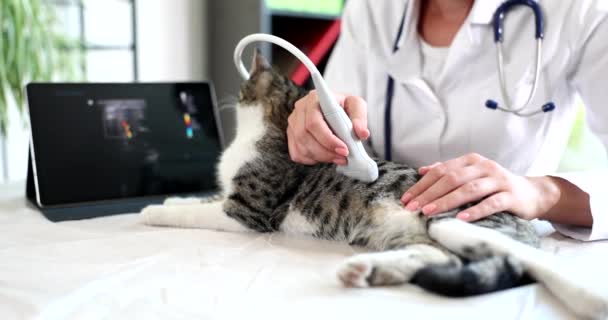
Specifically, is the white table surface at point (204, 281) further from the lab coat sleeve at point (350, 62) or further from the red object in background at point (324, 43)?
the red object in background at point (324, 43)

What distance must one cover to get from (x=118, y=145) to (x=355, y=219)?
485mm

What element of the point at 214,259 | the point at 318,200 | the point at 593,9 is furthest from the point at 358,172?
the point at 593,9

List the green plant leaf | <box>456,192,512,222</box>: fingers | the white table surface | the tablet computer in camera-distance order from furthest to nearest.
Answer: the green plant leaf → the tablet computer → <box>456,192,512,222</box>: fingers → the white table surface

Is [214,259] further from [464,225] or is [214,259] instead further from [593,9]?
[593,9]

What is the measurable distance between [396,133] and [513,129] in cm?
22

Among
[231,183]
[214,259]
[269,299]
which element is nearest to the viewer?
[269,299]

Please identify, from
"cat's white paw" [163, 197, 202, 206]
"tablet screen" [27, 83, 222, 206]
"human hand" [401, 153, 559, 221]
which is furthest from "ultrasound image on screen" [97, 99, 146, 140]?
"human hand" [401, 153, 559, 221]

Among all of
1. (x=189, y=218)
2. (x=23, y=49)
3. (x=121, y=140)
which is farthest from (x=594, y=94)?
(x=23, y=49)

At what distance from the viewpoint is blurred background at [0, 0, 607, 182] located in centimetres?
158

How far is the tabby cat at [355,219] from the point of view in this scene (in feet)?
1.91

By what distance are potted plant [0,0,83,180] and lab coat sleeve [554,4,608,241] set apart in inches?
53.6

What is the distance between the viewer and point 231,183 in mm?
1011

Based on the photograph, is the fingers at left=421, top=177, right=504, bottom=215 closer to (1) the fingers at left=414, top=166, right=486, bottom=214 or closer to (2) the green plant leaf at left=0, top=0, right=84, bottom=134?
(1) the fingers at left=414, top=166, right=486, bottom=214

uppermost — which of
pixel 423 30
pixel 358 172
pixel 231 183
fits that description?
pixel 423 30
